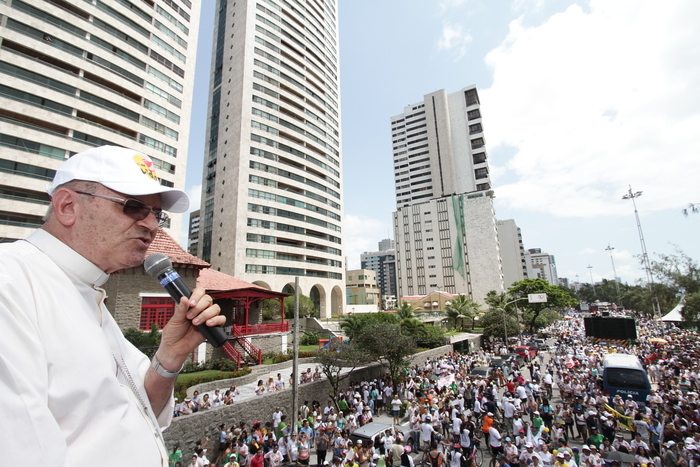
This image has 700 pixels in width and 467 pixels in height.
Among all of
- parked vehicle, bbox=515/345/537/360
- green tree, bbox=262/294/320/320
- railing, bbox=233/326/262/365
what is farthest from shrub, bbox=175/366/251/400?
parked vehicle, bbox=515/345/537/360

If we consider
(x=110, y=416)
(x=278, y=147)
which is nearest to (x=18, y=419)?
(x=110, y=416)

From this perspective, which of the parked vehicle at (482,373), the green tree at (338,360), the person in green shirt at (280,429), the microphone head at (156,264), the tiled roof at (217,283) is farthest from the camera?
the tiled roof at (217,283)

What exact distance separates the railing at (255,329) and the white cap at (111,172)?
73.7ft

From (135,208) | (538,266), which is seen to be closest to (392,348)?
(135,208)

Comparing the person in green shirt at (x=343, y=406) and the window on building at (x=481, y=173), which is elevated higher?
the window on building at (x=481, y=173)

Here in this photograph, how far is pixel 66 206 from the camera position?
1.57 metres

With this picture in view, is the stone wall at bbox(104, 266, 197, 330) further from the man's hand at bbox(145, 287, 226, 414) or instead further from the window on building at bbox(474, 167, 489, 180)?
the window on building at bbox(474, 167, 489, 180)

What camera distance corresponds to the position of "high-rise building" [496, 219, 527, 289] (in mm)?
110188

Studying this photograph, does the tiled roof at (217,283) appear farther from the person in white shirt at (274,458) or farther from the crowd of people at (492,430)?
the person in white shirt at (274,458)

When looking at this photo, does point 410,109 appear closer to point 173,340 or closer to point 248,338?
point 248,338

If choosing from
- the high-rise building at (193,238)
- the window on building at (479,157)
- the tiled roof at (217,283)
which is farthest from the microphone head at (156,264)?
the window on building at (479,157)

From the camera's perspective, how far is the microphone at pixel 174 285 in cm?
192

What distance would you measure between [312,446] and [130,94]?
119 feet

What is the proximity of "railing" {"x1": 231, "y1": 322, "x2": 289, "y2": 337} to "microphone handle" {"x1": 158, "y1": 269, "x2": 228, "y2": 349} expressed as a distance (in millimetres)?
21796
